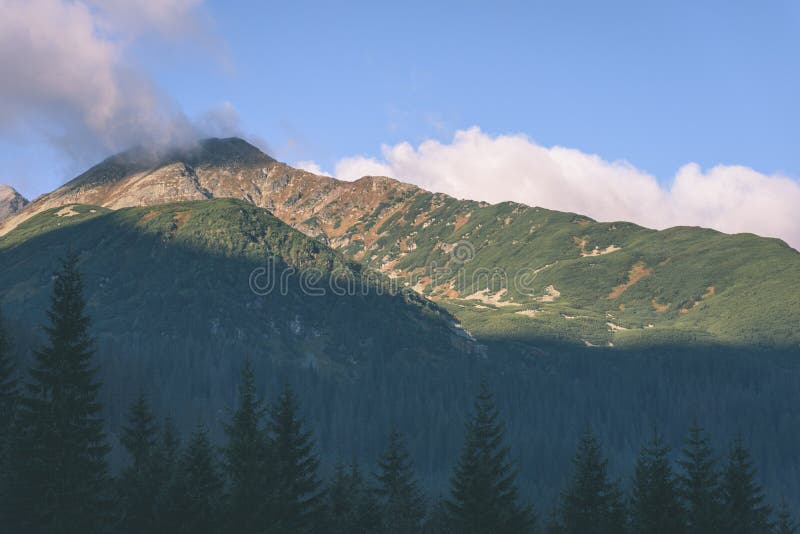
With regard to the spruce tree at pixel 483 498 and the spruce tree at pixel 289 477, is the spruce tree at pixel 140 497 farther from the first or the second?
the spruce tree at pixel 483 498

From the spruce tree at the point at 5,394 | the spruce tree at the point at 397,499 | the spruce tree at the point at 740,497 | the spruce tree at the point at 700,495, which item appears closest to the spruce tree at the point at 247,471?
the spruce tree at the point at 397,499

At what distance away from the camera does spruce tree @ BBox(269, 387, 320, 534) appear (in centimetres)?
6006

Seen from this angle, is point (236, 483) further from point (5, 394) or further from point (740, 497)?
point (740, 497)

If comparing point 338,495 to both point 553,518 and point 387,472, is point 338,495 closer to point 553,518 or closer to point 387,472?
point 387,472

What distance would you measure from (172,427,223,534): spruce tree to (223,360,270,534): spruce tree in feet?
3.67

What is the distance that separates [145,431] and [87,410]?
97.3 feet

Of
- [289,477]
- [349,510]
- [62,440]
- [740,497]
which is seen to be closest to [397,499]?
[349,510]

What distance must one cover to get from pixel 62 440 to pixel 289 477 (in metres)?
17.3

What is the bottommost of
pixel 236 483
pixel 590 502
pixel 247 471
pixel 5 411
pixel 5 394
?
pixel 590 502

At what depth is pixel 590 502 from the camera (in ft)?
214

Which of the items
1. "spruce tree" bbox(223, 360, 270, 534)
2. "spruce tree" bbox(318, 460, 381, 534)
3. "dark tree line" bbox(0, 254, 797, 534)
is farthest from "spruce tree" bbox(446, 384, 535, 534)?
"spruce tree" bbox(223, 360, 270, 534)

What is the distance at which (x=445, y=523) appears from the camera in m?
71.4

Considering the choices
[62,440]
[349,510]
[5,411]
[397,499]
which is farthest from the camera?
[397,499]

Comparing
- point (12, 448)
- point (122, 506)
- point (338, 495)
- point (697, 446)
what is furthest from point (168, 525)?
point (697, 446)
